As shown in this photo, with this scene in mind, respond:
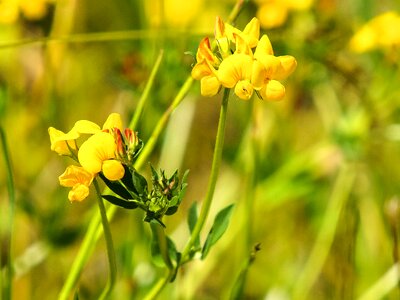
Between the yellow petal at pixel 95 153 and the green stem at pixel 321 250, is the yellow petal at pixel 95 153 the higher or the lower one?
the higher one

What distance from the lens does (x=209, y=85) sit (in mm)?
588

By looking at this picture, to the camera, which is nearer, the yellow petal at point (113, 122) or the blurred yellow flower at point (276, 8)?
the yellow petal at point (113, 122)

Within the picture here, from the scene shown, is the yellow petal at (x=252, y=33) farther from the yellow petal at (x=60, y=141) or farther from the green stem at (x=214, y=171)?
the yellow petal at (x=60, y=141)

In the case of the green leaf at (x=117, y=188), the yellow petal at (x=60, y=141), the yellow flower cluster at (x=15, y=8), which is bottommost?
the green leaf at (x=117, y=188)

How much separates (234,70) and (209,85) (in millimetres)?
24

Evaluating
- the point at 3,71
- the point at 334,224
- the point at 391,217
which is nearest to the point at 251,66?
the point at 391,217

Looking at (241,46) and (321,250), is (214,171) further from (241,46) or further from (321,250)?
(321,250)

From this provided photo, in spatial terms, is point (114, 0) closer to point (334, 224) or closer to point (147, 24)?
point (147, 24)

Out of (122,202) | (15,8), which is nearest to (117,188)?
(122,202)

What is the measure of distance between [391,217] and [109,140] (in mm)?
415

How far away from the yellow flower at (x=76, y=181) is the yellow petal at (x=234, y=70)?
0.13m

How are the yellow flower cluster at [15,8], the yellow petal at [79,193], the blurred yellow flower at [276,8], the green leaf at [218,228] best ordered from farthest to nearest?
the blurred yellow flower at [276,8] < the yellow flower cluster at [15,8] < the green leaf at [218,228] < the yellow petal at [79,193]

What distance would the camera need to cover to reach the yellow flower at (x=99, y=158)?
0.58m

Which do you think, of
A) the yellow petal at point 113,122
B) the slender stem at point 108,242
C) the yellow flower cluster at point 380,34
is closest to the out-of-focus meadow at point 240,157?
the yellow flower cluster at point 380,34
